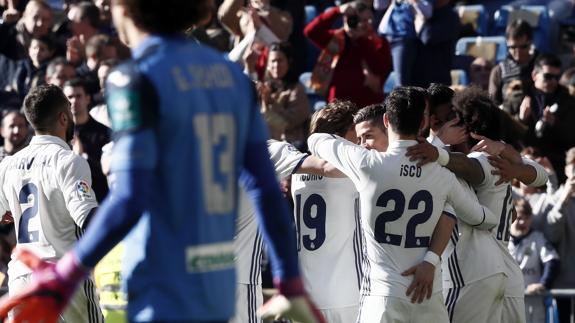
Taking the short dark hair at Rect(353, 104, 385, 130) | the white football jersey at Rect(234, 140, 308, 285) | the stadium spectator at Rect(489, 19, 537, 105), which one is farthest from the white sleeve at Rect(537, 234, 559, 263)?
the white football jersey at Rect(234, 140, 308, 285)

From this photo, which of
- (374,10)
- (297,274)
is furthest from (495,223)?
(374,10)

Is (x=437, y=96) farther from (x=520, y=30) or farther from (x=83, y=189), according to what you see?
(x=520, y=30)

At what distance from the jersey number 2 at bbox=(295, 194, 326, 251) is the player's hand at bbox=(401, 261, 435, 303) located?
103cm

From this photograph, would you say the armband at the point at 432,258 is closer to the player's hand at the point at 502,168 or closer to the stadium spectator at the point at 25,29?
the player's hand at the point at 502,168

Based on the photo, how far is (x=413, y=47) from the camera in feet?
40.3

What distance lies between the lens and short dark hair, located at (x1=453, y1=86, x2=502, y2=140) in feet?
24.3

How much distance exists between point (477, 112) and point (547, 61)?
4456 millimetres

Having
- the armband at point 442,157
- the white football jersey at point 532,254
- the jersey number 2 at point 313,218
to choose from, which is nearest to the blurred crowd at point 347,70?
the white football jersey at point 532,254

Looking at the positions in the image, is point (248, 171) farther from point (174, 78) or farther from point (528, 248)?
point (528, 248)

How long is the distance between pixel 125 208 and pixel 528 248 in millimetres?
7599

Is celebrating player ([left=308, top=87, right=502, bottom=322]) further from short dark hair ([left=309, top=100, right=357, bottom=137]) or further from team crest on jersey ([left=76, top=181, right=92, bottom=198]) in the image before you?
team crest on jersey ([left=76, top=181, right=92, bottom=198])

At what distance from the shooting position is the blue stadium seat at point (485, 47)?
1368 centimetres

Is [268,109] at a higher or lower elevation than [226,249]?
lower

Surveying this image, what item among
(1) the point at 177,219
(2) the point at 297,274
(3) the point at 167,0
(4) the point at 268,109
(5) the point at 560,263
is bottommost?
(5) the point at 560,263
